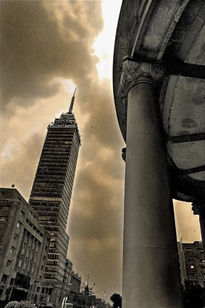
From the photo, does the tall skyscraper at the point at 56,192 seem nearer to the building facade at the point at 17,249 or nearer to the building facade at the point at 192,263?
the building facade at the point at 17,249

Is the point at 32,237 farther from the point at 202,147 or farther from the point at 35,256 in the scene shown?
the point at 202,147

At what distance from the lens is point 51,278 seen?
→ 375 feet

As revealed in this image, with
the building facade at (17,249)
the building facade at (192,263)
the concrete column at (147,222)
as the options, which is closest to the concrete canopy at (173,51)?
the concrete column at (147,222)

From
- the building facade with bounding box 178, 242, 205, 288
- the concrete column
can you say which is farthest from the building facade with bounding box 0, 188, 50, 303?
the concrete column

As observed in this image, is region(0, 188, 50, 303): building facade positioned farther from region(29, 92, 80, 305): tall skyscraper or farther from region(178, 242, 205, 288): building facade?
region(178, 242, 205, 288): building facade

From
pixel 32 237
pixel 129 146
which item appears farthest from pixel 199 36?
pixel 32 237

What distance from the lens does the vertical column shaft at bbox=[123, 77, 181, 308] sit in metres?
3.46

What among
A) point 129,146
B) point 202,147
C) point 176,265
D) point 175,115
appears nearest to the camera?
point 176,265

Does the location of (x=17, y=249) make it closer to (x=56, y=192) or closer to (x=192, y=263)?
(x=192, y=263)

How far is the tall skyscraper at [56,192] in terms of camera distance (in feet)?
395

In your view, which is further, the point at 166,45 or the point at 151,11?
the point at 166,45

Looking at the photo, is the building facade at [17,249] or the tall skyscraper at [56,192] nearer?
the building facade at [17,249]

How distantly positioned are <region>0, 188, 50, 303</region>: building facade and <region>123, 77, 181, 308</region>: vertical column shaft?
6336cm

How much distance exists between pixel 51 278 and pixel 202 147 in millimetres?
126413
